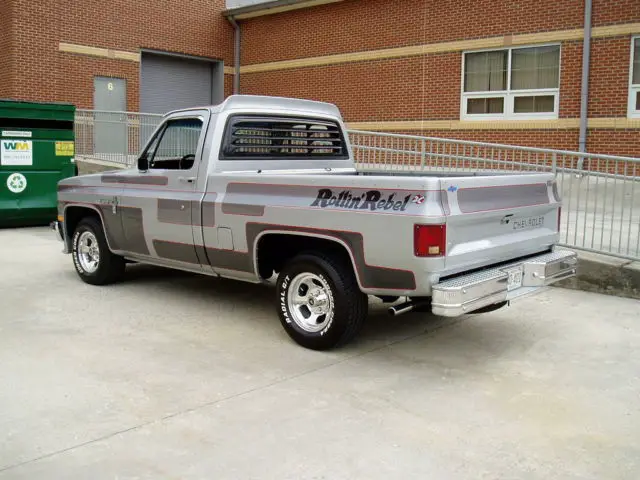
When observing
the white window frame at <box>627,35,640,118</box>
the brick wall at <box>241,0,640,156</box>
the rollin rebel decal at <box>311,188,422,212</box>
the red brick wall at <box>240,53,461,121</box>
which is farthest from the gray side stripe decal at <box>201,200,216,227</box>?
the red brick wall at <box>240,53,461,121</box>

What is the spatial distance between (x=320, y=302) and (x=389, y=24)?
49.0 ft

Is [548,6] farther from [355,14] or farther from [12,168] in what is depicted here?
[12,168]

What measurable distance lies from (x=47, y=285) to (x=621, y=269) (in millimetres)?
6544

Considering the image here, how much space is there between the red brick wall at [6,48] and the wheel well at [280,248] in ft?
54.3

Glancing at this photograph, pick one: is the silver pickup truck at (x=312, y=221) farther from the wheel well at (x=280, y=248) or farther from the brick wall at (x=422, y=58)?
the brick wall at (x=422, y=58)

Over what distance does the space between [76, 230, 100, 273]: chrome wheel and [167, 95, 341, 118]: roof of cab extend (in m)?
1.96

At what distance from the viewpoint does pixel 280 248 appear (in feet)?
20.4

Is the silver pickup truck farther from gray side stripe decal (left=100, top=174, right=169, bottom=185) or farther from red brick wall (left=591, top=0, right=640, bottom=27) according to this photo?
red brick wall (left=591, top=0, right=640, bottom=27)

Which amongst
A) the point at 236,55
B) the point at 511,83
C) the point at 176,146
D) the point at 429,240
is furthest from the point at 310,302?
the point at 236,55

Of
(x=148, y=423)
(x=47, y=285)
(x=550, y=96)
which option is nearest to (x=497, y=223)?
(x=148, y=423)

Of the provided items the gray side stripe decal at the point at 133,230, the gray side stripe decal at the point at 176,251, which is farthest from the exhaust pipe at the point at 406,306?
the gray side stripe decal at the point at 133,230

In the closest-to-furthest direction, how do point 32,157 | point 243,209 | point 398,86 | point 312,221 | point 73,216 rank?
point 312,221 → point 243,209 → point 73,216 → point 32,157 → point 398,86

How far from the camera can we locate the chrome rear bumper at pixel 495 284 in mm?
4824

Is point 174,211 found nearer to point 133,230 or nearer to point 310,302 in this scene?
point 133,230
